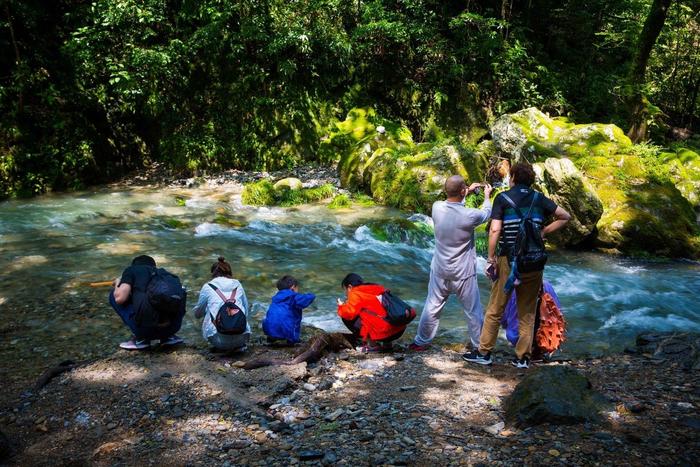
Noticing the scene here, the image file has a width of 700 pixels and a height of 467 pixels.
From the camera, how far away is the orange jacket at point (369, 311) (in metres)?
5.74

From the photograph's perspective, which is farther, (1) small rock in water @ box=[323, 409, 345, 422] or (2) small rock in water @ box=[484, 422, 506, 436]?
(1) small rock in water @ box=[323, 409, 345, 422]

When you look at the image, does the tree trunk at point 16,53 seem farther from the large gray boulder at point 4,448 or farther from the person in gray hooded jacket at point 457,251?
the person in gray hooded jacket at point 457,251

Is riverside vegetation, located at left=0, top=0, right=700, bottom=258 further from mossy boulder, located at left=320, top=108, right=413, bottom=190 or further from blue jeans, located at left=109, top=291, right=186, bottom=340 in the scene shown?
blue jeans, located at left=109, top=291, right=186, bottom=340

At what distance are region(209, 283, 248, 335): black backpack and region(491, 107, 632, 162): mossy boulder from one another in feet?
35.3

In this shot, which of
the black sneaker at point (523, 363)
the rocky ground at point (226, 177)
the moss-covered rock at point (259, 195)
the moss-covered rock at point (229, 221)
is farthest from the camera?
the rocky ground at point (226, 177)

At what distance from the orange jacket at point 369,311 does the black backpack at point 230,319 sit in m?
1.18

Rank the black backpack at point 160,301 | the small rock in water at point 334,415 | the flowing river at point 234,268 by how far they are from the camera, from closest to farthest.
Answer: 1. the small rock in water at point 334,415
2. the black backpack at point 160,301
3. the flowing river at point 234,268

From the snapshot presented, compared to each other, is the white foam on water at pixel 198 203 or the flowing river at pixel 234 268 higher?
the white foam on water at pixel 198 203

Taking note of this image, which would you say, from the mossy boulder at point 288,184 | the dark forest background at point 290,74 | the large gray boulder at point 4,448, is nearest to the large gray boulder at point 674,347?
the large gray boulder at point 4,448

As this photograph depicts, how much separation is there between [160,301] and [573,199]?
382 inches

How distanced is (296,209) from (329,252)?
3835 millimetres

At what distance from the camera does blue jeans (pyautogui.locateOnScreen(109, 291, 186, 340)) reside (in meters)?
5.30

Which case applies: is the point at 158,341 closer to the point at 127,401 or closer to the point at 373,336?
the point at 127,401

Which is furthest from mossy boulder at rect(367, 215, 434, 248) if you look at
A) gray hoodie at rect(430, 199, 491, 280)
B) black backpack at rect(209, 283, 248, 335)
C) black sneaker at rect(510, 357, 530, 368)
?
black backpack at rect(209, 283, 248, 335)
